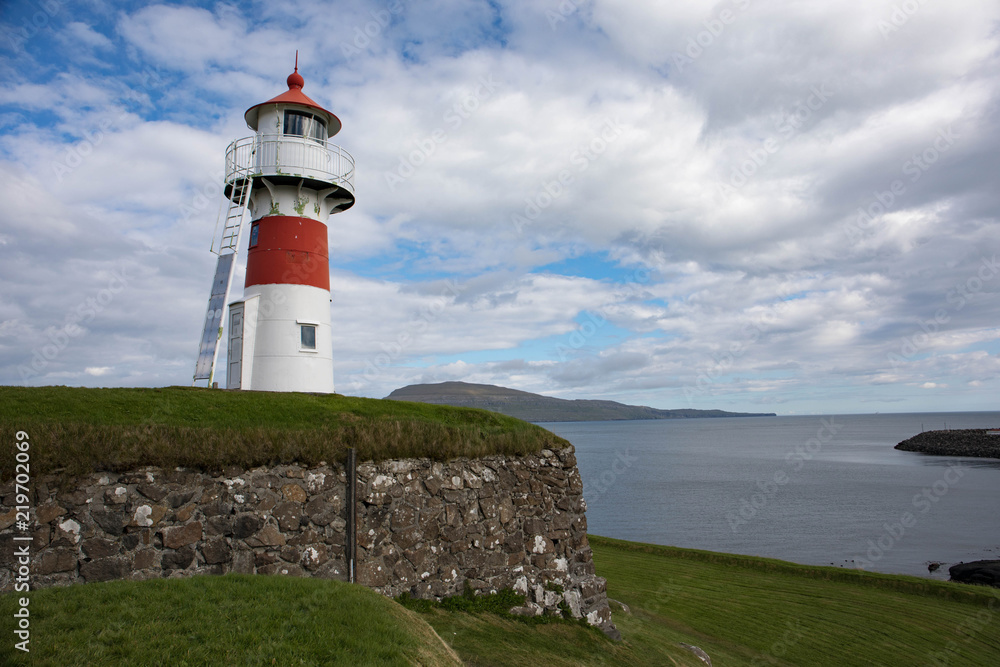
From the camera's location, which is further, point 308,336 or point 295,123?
point 295,123

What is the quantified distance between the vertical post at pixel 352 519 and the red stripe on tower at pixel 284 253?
8.25 m

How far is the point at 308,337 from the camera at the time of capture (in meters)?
16.4

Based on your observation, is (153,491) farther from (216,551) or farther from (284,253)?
(284,253)

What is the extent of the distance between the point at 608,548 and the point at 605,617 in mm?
14591

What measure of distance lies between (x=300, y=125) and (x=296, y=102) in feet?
2.04

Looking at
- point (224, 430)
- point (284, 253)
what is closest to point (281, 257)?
point (284, 253)

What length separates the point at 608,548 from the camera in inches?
1009

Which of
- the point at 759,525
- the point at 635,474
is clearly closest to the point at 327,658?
the point at 759,525

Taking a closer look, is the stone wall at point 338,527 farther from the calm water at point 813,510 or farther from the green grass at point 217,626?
the calm water at point 813,510

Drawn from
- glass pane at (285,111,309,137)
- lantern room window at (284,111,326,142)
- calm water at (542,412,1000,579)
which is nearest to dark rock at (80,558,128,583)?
lantern room window at (284,111,326,142)

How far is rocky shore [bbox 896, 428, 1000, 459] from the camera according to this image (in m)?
95.9

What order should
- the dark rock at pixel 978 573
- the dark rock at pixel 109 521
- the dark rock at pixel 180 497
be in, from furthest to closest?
the dark rock at pixel 978 573 → the dark rock at pixel 180 497 → the dark rock at pixel 109 521

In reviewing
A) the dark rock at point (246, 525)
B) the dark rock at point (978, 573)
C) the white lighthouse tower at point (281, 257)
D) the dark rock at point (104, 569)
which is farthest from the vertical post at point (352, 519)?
the dark rock at point (978, 573)

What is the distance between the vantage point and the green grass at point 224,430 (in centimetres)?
826
